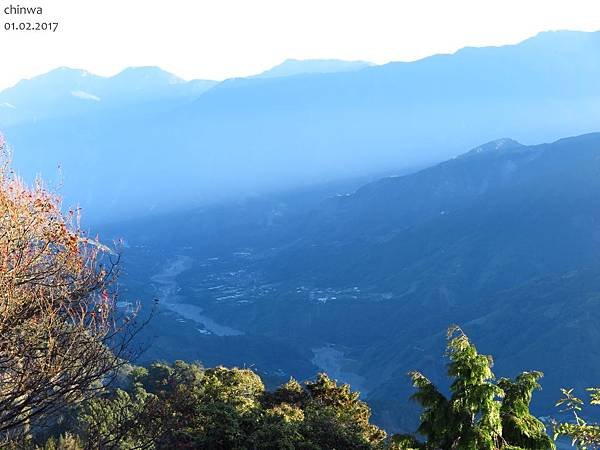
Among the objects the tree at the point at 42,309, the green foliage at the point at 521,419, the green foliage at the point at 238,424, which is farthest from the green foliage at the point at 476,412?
the tree at the point at 42,309

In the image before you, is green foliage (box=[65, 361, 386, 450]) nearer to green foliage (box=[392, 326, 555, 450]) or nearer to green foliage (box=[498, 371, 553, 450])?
green foliage (box=[392, 326, 555, 450])

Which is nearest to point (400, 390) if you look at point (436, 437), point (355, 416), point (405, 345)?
point (405, 345)

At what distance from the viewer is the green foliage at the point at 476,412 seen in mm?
13352

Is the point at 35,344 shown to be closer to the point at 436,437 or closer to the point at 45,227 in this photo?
the point at 45,227

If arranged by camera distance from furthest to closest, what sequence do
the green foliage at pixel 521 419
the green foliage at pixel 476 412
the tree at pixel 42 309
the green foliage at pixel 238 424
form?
the green foliage at pixel 238 424
the green foliage at pixel 521 419
the green foliage at pixel 476 412
the tree at pixel 42 309

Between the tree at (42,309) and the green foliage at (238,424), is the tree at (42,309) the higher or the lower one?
the higher one

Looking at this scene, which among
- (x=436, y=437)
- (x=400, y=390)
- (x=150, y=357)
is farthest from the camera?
(x=150, y=357)

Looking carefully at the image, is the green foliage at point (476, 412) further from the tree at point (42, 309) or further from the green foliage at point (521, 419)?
the tree at point (42, 309)

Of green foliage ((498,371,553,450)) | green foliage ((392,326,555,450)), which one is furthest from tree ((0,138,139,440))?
green foliage ((498,371,553,450))

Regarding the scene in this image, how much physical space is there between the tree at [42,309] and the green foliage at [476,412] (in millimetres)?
8338

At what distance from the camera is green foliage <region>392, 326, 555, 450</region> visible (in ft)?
43.8

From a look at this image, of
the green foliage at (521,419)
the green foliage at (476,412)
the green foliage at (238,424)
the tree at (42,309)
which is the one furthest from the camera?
the green foliage at (238,424)

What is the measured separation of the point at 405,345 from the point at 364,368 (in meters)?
17.9

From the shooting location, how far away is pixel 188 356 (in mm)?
160750
